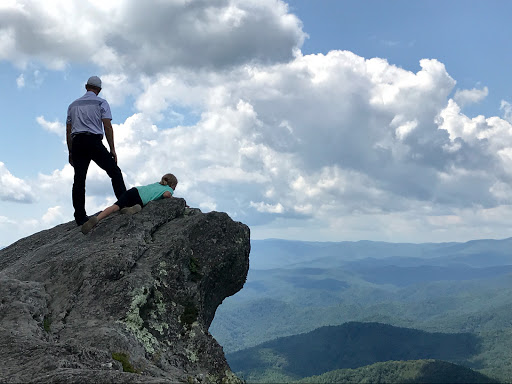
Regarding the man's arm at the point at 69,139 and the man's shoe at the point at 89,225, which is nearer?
the man's shoe at the point at 89,225

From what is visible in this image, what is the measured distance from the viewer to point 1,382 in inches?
263

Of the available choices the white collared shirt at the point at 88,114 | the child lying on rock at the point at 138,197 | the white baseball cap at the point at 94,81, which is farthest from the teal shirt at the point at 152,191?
the white baseball cap at the point at 94,81

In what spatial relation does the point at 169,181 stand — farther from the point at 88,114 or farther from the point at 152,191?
the point at 88,114

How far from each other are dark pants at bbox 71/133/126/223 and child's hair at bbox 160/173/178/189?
60.1 inches

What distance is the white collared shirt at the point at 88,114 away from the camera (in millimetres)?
13891

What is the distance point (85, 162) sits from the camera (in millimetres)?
14430

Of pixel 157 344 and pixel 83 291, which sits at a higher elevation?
pixel 83 291

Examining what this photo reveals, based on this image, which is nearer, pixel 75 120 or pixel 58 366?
pixel 58 366

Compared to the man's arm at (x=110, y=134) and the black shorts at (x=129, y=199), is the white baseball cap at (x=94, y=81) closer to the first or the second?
the man's arm at (x=110, y=134)

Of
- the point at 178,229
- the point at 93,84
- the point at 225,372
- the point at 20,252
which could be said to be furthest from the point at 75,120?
the point at 225,372

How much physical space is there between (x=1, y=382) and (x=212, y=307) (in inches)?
309

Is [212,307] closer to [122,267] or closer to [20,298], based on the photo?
[122,267]

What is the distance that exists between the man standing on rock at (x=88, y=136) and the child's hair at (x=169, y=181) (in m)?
1.66

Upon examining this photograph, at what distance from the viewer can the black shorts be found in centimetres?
1478
